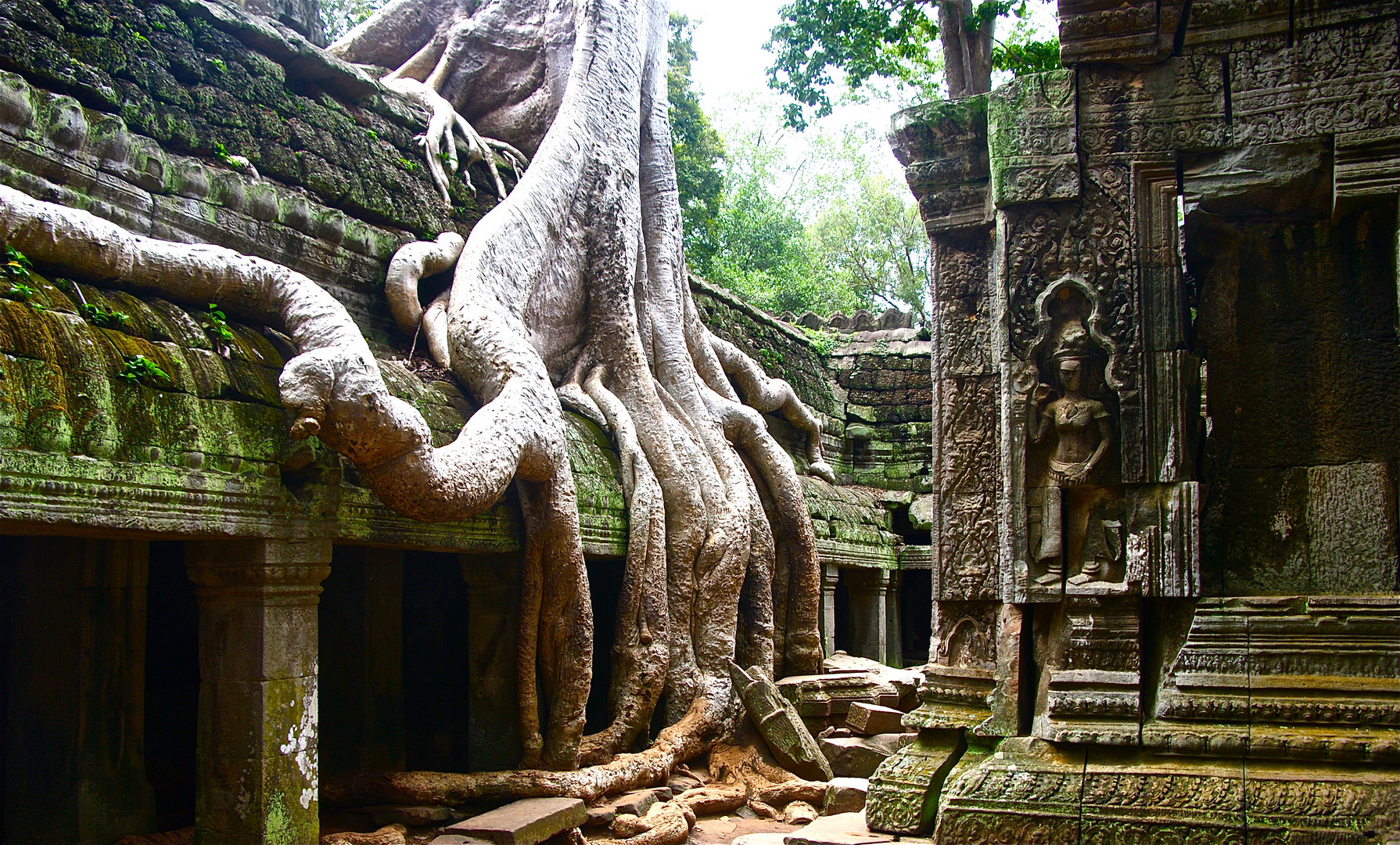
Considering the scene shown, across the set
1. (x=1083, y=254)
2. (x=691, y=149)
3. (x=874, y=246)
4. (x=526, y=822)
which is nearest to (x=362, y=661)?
(x=526, y=822)

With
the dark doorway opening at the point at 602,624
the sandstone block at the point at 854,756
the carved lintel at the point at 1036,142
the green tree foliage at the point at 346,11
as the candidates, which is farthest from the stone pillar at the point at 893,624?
the green tree foliage at the point at 346,11

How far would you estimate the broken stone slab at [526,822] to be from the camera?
4.67 m

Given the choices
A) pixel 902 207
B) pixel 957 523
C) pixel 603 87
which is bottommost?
pixel 957 523

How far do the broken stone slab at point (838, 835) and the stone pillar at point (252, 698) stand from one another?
196 cm

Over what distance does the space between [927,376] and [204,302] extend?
9.87 metres

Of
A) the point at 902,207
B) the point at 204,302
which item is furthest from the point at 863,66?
the point at 902,207

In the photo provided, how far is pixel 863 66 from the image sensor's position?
11602mm

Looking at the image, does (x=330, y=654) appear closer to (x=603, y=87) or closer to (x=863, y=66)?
(x=603, y=87)

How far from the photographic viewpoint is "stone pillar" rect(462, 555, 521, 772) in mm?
5773

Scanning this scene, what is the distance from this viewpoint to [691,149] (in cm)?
1518

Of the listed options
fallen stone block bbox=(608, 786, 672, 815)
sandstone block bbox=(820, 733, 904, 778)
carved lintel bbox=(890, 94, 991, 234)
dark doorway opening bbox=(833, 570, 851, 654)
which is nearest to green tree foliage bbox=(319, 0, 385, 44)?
dark doorway opening bbox=(833, 570, 851, 654)

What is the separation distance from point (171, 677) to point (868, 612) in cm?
699

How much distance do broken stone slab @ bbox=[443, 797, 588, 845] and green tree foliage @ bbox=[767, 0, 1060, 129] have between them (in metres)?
8.38

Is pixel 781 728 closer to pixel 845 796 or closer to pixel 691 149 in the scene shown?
pixel 845 796
